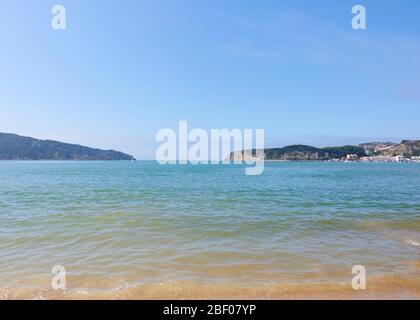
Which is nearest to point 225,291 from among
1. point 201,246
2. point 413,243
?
point 201,246

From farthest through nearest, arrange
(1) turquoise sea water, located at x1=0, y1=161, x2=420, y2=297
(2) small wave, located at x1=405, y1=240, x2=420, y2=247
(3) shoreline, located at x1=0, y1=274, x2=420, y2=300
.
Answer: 1. (2) small wave, located at x1=405, y1=240, x2=420, y2=247
2. (1) turquoise sea water, located at x1=0, y1=161, x2=420, y2=297
3. (3) shoreline, located at x1=0, y1=274, x2=420, y2=300

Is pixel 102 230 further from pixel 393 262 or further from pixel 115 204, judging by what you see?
pixel 393 262

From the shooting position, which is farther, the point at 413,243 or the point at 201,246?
the point at 413,243

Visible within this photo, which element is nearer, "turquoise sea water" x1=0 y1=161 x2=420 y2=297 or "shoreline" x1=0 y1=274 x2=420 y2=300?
"shoreline" x1=0 y1=274 x2=420 y2=300

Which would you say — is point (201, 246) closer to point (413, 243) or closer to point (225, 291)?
point (225, 291)

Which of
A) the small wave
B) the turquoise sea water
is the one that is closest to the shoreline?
the turquoise sea water

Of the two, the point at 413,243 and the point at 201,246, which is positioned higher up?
the point at 201,246

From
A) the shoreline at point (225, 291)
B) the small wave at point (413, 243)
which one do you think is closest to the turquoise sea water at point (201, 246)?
the small wave at point (413, 243)

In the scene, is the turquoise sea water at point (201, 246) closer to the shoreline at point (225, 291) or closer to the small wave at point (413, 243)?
the small wave at point (413, 243)

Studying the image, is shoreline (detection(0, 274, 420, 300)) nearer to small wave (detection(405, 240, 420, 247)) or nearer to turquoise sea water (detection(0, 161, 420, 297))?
turquoise sea water (detection(0, 161, 420, 297))

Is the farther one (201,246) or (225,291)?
(201,246)

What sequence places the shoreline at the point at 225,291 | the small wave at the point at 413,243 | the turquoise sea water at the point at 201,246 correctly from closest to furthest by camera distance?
the shoreline at the point at 225,291
the turquoise sea water at the point at 201,246
the small wave at the point at 413,243

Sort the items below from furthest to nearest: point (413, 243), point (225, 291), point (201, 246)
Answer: point (413, 243)
point (201, 246)
point (225, 291)

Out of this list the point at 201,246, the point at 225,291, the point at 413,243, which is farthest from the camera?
the point at 413,243
